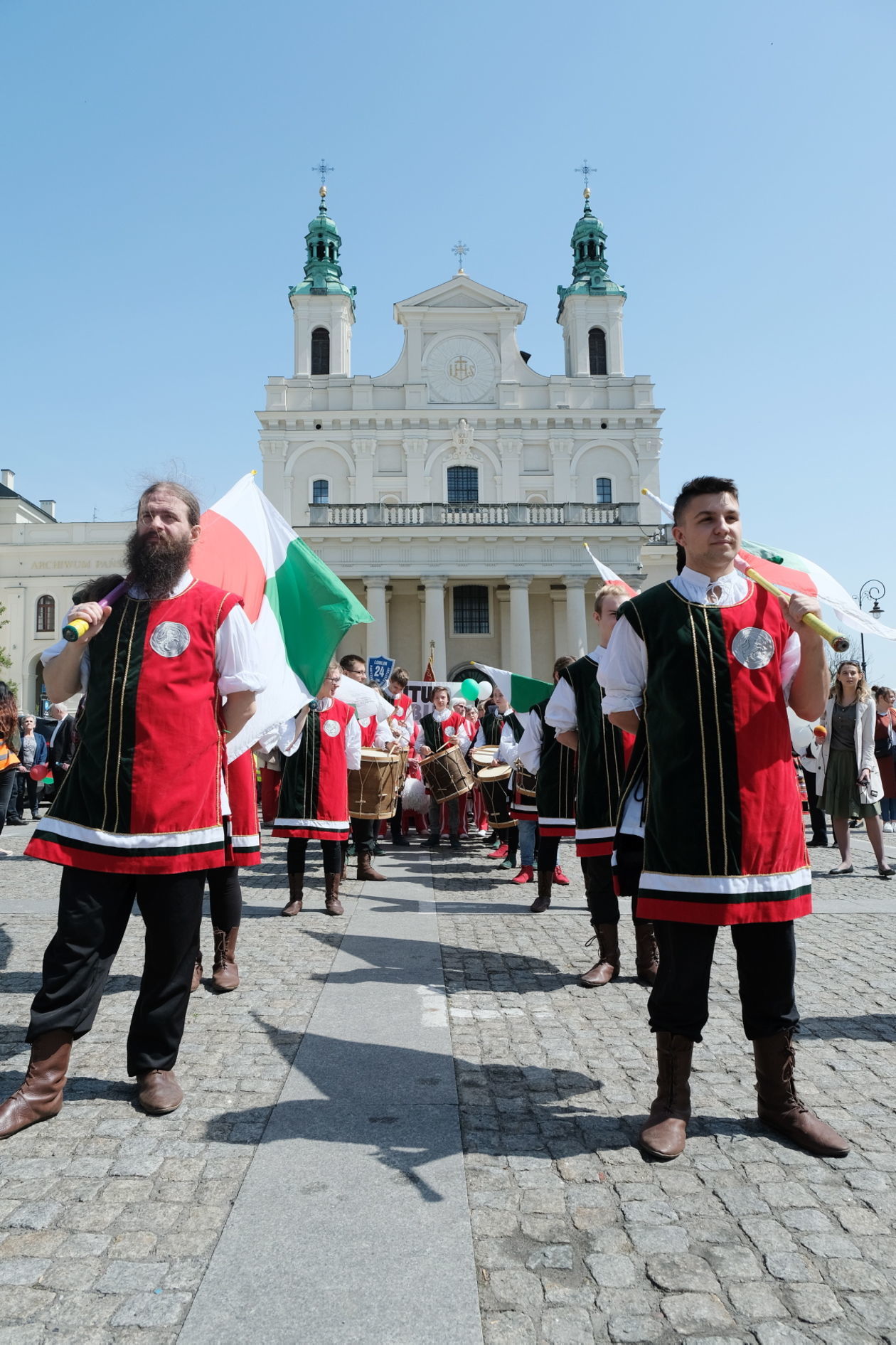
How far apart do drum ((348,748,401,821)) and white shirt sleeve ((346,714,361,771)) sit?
788 mm

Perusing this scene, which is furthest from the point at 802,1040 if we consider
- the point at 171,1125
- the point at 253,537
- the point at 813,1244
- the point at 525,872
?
the point at 525,872

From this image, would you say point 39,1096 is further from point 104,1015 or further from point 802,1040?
point 802,1040

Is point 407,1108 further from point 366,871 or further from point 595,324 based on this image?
point 595,324

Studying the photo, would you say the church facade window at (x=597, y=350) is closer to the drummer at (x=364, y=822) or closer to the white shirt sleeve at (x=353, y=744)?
the drummer at (x=364, y=822)

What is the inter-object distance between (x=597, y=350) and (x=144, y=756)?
47.3 meters

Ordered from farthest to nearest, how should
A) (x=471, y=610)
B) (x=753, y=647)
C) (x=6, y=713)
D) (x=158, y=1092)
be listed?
(x=471, y=610) → (x=6, y=713) → (x=158, y=1092) → (x=753, y=647)

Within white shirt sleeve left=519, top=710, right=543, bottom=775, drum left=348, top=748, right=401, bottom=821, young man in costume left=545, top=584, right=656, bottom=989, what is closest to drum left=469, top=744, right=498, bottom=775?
drum left=348, top=748, right=401, bottom=821

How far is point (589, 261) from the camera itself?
48.4 m

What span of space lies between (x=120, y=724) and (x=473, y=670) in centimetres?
3611

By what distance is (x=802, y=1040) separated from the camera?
14.0 ft

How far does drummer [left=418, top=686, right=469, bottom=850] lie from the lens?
42.4 ft

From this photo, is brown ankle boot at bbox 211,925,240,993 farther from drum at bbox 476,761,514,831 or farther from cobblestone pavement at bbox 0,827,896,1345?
drum at bbox 476,761,514,831

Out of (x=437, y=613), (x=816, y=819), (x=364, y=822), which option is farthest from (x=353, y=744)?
(x=437, y=613)

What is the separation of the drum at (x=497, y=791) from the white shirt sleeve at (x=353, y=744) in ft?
8.37
